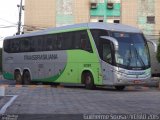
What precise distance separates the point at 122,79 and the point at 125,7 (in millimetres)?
32285

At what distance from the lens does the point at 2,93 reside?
67.7 feet

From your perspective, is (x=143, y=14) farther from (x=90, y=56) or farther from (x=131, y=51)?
(x=131, y=51)

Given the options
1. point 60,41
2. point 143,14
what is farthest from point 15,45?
point 143,14

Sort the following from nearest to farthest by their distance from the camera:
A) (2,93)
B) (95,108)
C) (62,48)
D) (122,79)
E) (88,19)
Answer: (95,108) < (2,93) < (122,79) < (62,48) < (88,19)

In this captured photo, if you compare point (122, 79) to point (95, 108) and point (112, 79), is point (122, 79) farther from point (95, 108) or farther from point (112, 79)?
point (95, 108)

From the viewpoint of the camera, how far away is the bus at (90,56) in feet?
85.9

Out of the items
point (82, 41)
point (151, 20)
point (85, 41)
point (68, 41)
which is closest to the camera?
point (85, 41)

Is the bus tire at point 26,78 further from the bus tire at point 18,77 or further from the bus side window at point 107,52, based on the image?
the bus side window at point 107,52

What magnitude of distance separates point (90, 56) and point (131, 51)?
2407 millimetres

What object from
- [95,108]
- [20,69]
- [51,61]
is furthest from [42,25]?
[95,108]

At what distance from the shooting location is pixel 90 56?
27.5 meters

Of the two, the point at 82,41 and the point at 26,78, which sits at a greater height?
the point at 82,41

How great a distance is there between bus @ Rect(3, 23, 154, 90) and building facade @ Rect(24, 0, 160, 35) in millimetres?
23497

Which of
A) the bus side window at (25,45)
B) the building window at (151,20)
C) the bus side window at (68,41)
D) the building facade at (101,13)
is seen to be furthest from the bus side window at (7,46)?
the building window at (151,20)
